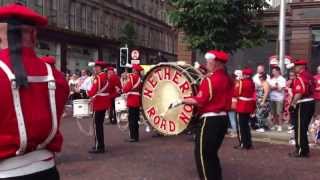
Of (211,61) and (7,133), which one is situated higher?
(211,61)

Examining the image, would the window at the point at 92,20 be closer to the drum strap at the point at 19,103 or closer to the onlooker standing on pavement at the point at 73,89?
the onlooker standing on pavement at the point at 73,89

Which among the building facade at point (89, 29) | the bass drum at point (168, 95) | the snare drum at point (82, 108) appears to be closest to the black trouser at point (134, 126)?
the snare drum at point (82, 108)

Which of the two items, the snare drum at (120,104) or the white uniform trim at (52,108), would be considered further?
the snare drum at (120,104)

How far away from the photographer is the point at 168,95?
7.91 m

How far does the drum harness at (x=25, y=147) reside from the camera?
3047mm

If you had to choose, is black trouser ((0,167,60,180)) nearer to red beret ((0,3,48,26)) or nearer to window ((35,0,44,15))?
red beret ((0,3,48,26))

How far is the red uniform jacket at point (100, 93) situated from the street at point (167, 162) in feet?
2.99

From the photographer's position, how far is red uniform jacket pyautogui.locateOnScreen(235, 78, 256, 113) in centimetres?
1213

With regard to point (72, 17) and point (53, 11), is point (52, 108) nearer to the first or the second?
point (53, 11)

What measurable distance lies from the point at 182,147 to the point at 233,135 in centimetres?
317

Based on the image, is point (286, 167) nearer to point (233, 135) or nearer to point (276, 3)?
point (233, 135)

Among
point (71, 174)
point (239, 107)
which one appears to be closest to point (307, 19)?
point (239, 107)

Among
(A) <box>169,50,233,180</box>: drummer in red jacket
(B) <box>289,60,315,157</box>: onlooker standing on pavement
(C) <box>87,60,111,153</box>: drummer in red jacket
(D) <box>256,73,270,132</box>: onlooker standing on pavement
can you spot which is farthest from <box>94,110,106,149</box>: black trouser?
(D) <box>256,73,270,132</box>: onlooker standing on pavement

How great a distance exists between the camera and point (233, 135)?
14.7 m
